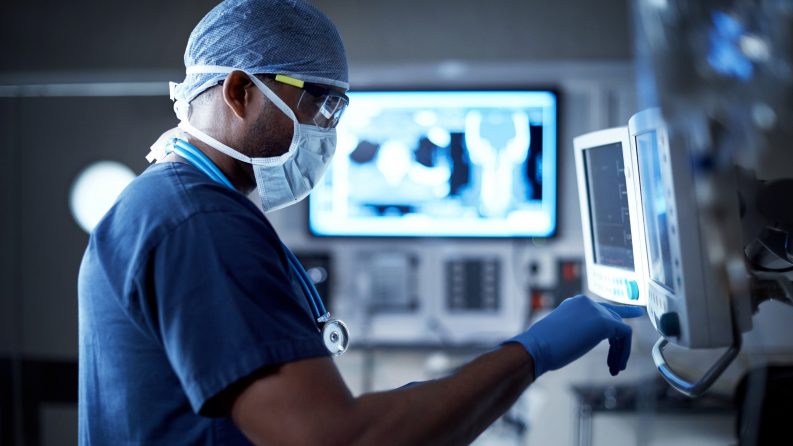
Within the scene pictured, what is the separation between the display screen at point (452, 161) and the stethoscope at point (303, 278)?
1848 millimetres

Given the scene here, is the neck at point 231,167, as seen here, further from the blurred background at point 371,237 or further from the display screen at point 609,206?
the blurred background at point 371,237

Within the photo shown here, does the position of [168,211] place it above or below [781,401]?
above

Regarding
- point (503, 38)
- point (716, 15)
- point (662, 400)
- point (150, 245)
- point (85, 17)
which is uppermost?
point (85, 17)

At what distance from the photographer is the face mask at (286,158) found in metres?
1.07

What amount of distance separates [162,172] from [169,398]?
28 centimetres

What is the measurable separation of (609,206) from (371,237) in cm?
182

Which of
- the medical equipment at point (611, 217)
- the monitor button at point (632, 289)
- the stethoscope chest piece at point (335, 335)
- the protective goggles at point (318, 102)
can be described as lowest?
the stethoscope chest piece at point (335, 335)

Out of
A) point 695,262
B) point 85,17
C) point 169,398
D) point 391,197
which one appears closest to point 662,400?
point 391,197

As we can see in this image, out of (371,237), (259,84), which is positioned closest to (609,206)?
(259,84)

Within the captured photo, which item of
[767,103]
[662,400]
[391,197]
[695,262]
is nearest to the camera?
[767,103]

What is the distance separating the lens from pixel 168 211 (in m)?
0.84

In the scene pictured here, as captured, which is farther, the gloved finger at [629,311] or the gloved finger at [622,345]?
the gloved finger at [629,311]

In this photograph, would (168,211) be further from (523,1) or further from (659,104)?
(523,1)

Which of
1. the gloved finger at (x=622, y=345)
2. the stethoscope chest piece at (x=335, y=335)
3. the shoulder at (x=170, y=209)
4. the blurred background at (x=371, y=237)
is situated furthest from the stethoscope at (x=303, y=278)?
the blurred background at (x=371, y=237)
